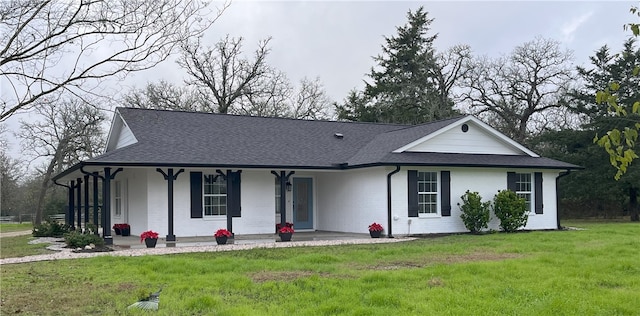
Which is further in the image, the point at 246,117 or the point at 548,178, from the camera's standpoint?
the point at 246,117

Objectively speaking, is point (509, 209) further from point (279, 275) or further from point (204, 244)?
point (279, 275)

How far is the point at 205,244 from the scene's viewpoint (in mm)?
16359

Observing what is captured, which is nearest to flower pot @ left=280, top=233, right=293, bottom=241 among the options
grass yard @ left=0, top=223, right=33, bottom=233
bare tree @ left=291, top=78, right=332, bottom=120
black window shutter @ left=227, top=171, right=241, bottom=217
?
black window shutter @ left=227, top=171, right=241, bottom=217

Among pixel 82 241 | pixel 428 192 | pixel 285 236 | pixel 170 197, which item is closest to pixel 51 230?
pixel 82 241

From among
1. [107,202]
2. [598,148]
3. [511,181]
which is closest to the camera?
[107,202]

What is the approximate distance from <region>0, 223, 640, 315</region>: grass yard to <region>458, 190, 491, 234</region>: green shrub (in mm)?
5018

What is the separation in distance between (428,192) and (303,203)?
15.6ft

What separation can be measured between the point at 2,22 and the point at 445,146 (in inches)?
607

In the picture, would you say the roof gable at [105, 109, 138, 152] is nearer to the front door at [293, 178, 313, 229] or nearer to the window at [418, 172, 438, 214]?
the front door at [293, 178, 313, 229]

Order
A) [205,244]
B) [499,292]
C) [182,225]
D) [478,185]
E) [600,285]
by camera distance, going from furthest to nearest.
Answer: [478,185], [182,225], [205,244], [600,285], [499,292]

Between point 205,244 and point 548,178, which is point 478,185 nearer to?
point 548,178

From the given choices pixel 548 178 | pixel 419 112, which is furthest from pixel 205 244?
pixel 419 112

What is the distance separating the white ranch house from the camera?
1814 cm

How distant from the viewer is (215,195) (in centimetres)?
1909
